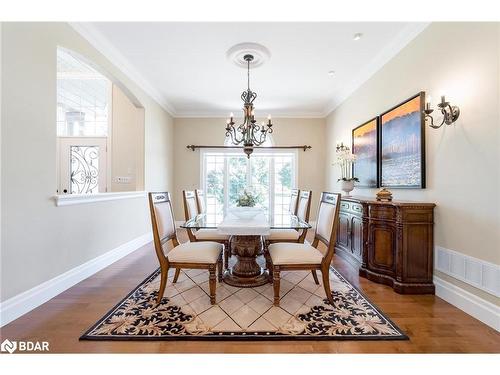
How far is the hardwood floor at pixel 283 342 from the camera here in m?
1.50

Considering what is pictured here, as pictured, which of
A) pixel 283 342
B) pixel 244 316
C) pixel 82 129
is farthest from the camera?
pixel 82 129

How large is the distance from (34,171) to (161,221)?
3.75 ft

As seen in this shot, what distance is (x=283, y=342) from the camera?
1.57 metres

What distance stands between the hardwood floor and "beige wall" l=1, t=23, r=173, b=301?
32 cm

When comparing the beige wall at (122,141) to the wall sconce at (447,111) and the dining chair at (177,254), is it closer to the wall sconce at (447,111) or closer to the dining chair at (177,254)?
the dining chair at (177,254)

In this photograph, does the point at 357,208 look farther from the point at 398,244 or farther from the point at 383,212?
the point at 398,244

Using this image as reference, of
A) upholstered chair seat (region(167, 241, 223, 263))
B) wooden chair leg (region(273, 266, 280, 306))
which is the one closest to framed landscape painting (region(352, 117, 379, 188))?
wooden chair leg (region(273, 266, 280, 306))

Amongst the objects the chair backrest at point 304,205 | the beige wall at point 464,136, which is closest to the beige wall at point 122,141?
the chair backrest at point 304,205

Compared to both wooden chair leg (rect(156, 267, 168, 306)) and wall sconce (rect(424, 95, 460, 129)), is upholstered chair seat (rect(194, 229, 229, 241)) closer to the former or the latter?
wooden chair leg (rect(156, 267, 168, 306))

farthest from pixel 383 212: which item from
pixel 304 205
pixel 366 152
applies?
pixel 366 152

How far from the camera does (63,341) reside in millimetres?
1560

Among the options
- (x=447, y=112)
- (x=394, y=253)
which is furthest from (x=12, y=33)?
(x=394, y=253)

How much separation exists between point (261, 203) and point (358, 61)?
138 inches

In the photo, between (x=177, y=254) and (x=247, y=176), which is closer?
(x=177, y=254)
